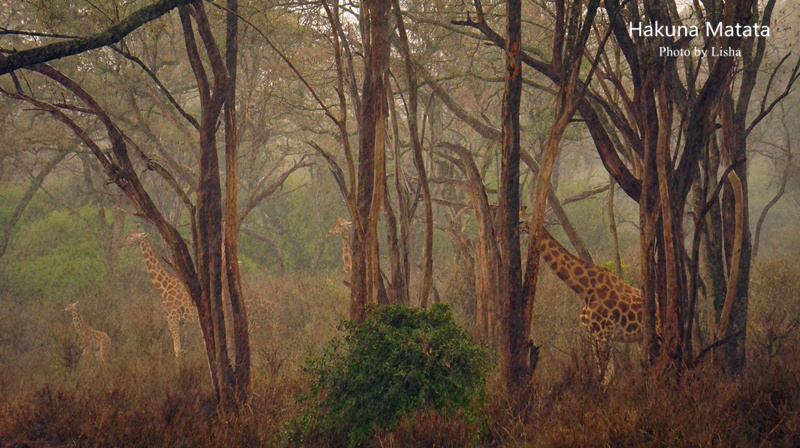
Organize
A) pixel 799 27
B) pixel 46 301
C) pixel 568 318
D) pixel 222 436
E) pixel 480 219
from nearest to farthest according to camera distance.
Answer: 1. pixel 222 436
2. pixel 480 219
3. pixel 568 318
4. pixel 46 301
5. pixel 799 27

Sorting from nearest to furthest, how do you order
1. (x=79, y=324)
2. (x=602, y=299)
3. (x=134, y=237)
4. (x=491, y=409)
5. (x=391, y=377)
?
(x=391, y=377) < (x=491, y=409) < (x=602, y=299) < (x=79, y=324) < (x=134, y=237)

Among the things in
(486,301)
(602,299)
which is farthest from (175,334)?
(602,299)

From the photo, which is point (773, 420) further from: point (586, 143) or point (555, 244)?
point (586, 143)

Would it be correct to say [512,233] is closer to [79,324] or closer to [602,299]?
[602,299]

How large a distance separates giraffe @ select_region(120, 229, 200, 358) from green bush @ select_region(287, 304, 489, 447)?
17.6 feet

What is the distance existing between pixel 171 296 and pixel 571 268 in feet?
19.9

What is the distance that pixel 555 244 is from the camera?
6312mm

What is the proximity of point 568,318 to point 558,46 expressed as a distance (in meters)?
5.06

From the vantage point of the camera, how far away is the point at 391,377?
12.1 ft

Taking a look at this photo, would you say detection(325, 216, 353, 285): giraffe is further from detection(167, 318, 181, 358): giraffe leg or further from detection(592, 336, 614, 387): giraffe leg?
detection(592, 336, 614, 387): giraffe leg

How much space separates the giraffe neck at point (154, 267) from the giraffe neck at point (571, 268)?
606 centimetres

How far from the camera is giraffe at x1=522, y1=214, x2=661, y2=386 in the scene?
591 cm

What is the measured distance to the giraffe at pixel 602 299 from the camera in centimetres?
591

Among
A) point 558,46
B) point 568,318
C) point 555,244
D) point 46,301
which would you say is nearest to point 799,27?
point 568,318
